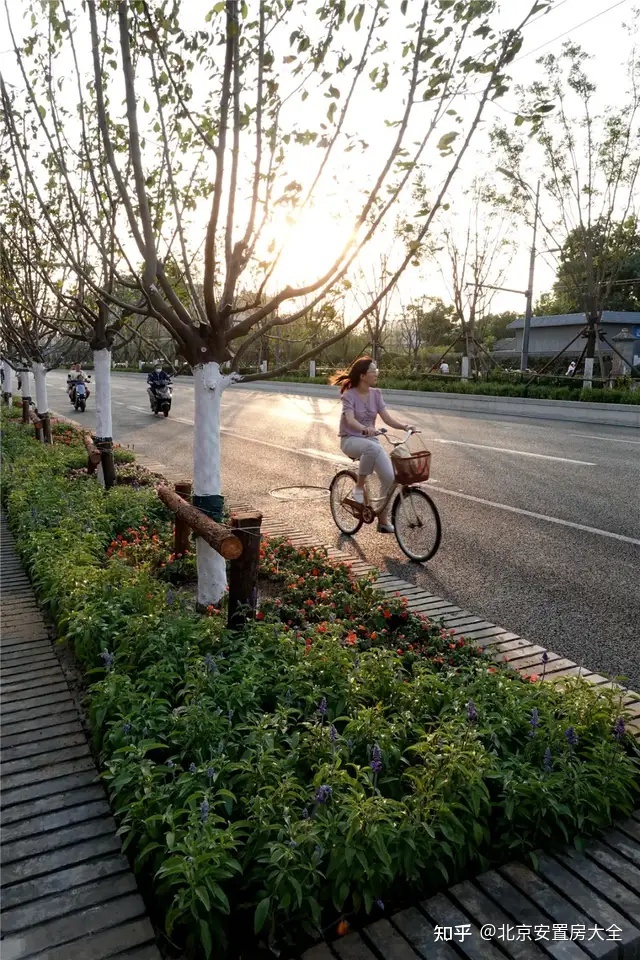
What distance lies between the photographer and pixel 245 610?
13.1 feet

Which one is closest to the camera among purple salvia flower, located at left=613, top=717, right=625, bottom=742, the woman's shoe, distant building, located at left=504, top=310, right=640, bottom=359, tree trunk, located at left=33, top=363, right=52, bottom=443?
purple salvia flower, located at left=613, top=717, right=625, bottom=742

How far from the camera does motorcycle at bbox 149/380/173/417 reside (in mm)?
20484

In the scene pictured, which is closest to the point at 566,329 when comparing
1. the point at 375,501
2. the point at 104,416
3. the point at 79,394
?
the point at 79,394

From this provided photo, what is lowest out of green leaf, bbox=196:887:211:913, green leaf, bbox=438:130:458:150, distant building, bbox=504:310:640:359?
green leaf, bbox=196:887:211:913

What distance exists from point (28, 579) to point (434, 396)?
74.7 feet

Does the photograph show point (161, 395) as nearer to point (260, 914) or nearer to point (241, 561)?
point (241, 561)

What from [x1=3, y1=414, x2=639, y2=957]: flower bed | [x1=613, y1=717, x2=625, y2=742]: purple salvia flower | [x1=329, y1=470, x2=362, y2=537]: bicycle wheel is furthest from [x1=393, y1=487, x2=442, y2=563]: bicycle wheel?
[x1=613, y1=717, x2=625, y2=742]: purple salvia flower

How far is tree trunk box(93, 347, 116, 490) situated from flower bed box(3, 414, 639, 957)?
183 inches

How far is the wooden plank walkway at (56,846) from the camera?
2.10m

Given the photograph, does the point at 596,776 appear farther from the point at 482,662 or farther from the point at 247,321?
the point at 247,321

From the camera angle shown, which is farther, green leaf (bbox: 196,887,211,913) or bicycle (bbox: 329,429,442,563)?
bicycle (bbox: 329,429,442,563)

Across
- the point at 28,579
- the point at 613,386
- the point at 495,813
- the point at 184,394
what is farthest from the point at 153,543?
the point at 184,394

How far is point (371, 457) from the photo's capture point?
6676mm

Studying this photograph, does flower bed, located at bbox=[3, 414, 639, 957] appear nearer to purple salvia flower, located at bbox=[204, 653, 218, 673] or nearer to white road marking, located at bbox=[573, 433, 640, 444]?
purple salvia flower, located at bbox=[204, 653, 218, 673]
